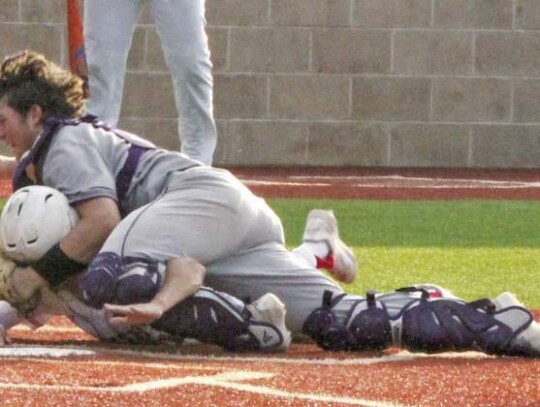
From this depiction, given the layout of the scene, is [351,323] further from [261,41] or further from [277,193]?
[261,41]

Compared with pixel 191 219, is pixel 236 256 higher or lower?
lower

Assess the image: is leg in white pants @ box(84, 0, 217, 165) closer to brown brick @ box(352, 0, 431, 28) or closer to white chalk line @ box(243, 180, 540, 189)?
white chalk line @ box(243, 180, 540, 189)

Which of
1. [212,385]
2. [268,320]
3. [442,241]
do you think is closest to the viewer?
[212,385]

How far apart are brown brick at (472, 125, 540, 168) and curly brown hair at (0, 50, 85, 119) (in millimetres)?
8713

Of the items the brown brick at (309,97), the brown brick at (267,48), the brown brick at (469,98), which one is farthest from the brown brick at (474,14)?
the brown brick at (267,48)

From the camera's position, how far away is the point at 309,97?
13.2 metres

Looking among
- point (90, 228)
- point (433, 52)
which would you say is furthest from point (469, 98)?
point (90, 228)

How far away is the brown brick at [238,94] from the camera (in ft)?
43.2

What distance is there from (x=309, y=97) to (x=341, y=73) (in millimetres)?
325

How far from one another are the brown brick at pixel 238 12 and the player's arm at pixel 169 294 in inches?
341

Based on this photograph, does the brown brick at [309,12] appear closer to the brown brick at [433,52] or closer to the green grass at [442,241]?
the brown brick at [433,52]

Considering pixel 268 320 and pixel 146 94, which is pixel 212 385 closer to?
pixel 268 320

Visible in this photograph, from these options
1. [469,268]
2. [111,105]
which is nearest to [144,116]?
[111,105]

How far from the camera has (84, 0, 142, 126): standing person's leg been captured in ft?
25.0
